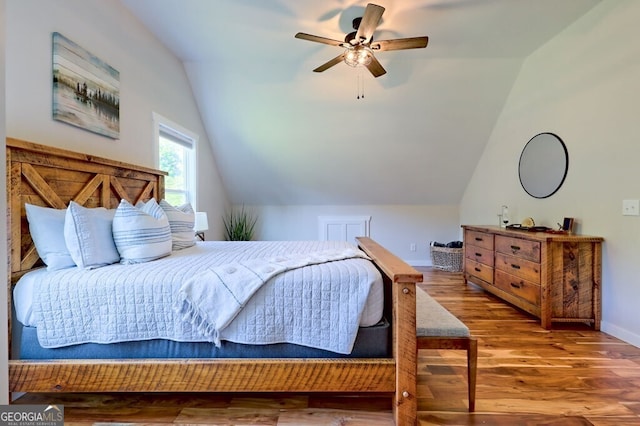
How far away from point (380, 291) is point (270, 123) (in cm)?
322

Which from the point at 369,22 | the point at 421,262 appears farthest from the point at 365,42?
the point at 421,262

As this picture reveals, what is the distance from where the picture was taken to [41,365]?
4.72 ft

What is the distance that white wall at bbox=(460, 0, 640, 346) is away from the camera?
2.27 m

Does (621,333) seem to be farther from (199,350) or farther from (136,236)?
(136,236)

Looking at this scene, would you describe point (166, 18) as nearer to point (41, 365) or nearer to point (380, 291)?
point (41, 365)

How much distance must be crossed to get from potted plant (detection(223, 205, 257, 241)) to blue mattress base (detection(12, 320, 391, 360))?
334 centimetres

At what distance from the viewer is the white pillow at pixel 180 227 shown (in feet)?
7.89

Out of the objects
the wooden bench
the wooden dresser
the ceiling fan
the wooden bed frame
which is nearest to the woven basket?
the wooden dresser

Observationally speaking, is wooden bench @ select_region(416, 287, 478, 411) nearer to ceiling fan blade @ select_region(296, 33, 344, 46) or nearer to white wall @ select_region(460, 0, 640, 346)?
white wall @ select_region(460, 0, 640, 346)

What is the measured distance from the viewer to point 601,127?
2510mm

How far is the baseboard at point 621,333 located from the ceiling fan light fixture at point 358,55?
2.90m

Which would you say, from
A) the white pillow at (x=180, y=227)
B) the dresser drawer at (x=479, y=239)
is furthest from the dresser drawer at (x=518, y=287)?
the white pillow at (x=180, y=227)

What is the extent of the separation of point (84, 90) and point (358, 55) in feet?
6.65

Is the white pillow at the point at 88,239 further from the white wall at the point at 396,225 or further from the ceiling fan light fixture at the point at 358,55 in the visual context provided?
the white wall at the point at 396,225
